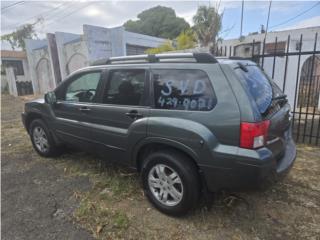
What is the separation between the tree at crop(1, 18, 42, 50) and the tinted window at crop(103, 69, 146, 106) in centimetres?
3016

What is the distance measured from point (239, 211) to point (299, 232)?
63cm

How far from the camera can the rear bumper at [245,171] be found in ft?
6.93

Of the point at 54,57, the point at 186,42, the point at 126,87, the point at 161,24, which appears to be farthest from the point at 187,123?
the point at 161,24

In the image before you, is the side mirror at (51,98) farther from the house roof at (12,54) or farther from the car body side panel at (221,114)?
the house roof at (12,54)

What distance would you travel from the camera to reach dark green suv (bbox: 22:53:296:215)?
2.17 meters

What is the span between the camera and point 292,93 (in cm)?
854

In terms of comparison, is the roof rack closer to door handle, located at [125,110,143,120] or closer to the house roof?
door handle, located at [125,110,143,120]

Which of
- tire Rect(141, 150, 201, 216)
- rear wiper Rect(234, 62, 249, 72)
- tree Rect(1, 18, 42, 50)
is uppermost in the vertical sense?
tree Rect(1, 18, 42, 50)

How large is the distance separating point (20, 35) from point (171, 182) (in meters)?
32.3

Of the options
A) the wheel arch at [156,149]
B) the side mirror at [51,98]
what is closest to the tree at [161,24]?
the side mirror at [51,98]

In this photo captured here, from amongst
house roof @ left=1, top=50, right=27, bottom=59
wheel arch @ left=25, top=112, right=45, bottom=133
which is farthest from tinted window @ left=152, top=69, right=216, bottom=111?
house roof @ left=1, top=50, right=27, bottom=59

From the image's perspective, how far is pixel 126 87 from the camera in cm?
306

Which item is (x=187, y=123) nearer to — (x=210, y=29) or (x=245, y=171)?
(x=245, y=171)

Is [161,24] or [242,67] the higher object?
[161,24]
